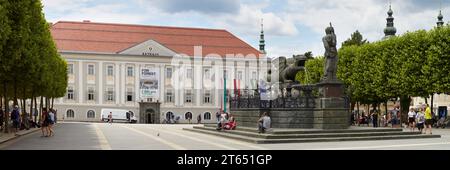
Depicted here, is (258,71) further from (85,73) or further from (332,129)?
(332,129)

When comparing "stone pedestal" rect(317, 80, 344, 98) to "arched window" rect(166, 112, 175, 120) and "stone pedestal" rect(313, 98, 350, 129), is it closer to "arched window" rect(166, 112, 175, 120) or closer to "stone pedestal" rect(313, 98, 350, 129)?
"stone pedestal" rect(313, 98, 350, 129)

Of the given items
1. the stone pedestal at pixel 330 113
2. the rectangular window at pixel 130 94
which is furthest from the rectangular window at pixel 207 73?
the stone pedestal at pixel 330 113

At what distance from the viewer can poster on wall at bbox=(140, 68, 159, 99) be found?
3521 inches

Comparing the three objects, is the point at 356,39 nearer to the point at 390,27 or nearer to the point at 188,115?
the point at 390,27

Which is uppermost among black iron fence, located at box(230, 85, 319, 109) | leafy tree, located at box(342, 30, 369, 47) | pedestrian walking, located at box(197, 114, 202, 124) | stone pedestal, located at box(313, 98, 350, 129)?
leafy tree, located at box(342, 30, 369, 47)

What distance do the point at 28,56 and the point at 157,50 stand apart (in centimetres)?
5937

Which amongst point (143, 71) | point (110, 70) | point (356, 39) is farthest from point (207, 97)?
point (356, 39)

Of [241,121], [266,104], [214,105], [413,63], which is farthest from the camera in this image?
[214,105]

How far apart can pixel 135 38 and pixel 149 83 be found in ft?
26.4

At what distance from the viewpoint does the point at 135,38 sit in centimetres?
9231

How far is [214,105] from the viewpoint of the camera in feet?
307

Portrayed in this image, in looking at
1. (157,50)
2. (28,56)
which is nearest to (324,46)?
(28,56)

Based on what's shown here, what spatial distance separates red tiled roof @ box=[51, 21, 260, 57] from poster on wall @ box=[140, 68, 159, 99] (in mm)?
4791

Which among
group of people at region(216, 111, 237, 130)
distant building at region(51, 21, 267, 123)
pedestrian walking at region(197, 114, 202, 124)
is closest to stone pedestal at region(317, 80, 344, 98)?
group of people at region(216, 111, 237, 130)
